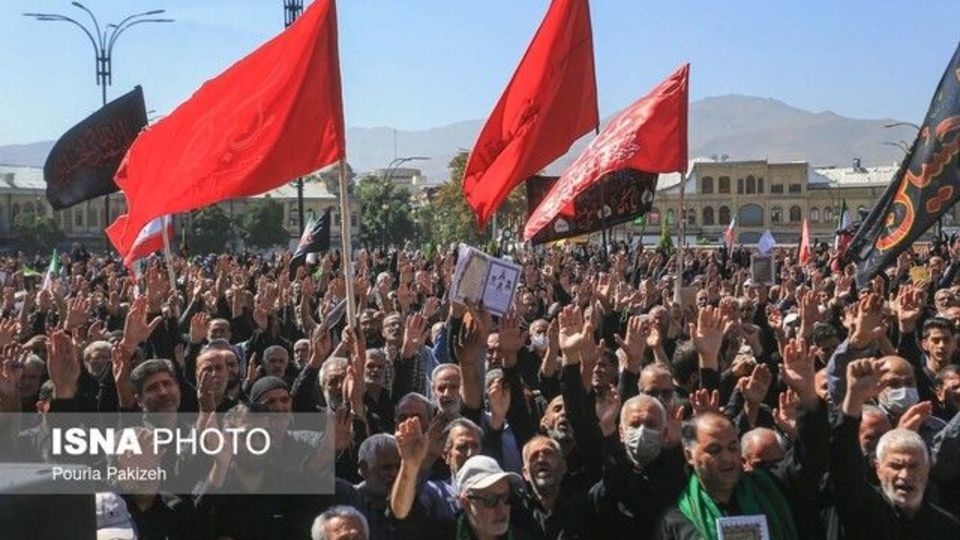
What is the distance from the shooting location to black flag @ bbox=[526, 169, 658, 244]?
38.3ft

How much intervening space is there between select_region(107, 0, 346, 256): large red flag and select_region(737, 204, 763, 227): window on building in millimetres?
102819

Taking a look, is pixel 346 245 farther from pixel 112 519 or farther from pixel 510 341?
pixel 112 519

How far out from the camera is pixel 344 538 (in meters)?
4.38

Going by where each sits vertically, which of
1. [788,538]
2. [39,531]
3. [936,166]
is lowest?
[788,538]

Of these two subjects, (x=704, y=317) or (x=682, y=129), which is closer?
(x=704, y=317)

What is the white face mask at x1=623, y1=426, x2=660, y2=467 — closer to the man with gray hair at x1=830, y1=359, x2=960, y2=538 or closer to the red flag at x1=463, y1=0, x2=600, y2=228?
the man with gray hair at x1=830, y1=359, x2=960, y2=538

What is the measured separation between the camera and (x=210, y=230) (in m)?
77.2

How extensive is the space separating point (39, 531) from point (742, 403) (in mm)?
3755

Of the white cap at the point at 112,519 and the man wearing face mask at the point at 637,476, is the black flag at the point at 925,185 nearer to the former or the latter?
the man wearing face mask at the point at 637,476

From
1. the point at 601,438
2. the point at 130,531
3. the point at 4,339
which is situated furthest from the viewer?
the point at 4,339

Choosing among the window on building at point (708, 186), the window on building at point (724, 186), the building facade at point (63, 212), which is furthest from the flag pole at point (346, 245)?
the window on building at point (724, 186)

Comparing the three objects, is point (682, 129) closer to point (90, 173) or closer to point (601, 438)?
point (601, 438)

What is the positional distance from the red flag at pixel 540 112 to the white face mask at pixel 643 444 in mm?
4164

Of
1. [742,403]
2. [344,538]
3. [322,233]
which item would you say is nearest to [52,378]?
[344,538]
